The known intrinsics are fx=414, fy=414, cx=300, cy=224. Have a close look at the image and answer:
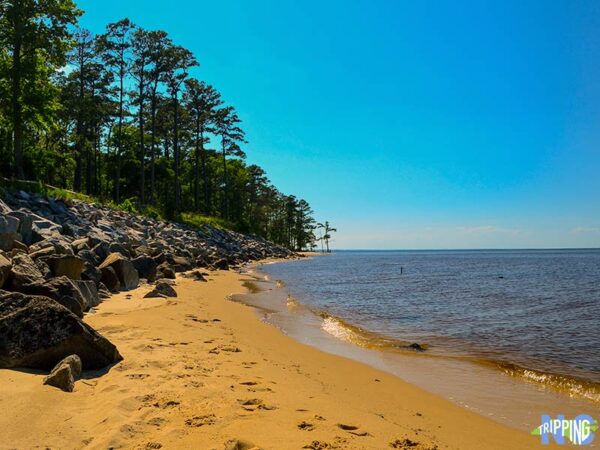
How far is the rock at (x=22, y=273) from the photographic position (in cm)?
775

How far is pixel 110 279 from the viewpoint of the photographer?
1335cm

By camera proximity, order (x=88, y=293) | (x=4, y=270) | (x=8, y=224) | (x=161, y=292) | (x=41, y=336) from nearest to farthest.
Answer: (x=41, y=336), (x=4, y=270), (x=88, y=293), (x=8, y=224), (x=161, y=292)

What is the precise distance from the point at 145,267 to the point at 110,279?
3.45 metres

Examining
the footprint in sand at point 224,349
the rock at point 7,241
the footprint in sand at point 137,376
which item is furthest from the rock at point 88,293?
the footprint in sand at point 137,376

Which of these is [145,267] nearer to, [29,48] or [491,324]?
[491,324]

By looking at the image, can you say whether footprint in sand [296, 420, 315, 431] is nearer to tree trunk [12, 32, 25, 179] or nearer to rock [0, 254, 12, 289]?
rock [0, 254, 12, 289]

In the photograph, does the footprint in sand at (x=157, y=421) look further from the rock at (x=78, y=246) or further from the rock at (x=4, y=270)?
the rock at (x=78, y=246)

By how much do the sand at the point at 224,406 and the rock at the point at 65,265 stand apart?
219 centimetres

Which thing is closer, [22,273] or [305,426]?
[305,426]

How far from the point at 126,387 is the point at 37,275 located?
431cm

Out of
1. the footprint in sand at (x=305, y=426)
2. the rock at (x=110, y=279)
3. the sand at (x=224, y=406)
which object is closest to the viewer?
the sand at (x=224, y=406)

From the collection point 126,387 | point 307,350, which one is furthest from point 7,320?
point 307,350

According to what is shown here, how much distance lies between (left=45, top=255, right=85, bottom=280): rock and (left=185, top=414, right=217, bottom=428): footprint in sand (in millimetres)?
7402

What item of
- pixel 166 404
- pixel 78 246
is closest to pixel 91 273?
pixel 78 246
